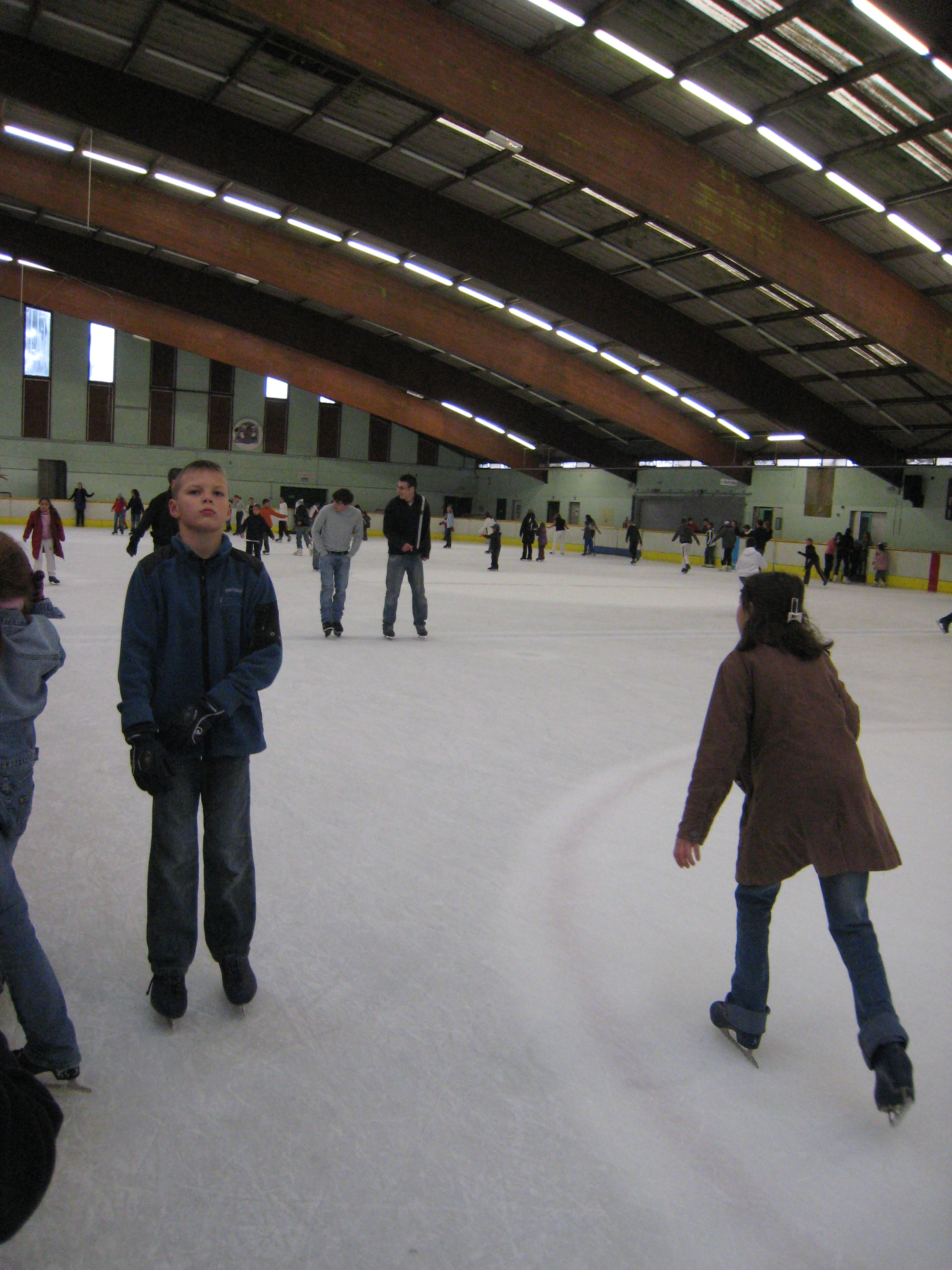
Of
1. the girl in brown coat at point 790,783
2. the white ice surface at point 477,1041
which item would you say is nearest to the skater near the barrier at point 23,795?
the white ice surface at point 477,1041

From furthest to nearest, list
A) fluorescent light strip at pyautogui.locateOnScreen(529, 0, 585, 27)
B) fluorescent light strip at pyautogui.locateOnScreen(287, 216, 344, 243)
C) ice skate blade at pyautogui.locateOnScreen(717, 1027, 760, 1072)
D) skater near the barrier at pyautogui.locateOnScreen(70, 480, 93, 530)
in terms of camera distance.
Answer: skater near the barrier at pyautogui.locateOnScreen(70, 480, 93, 530) → fluorescent light strip at pyautogui.locateOnScreen(287, 216, 344, 243) → fluorescent light strip at pyautogui.locateOnScreen(529, 0, 585, 27) → ice skate blade at pyautogui.locateOnScreen(717, 1027, 760, 1072)

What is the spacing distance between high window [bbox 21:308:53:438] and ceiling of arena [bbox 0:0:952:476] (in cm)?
999

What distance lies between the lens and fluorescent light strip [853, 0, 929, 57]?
32.9ft

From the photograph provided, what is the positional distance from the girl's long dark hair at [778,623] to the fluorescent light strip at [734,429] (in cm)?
3053

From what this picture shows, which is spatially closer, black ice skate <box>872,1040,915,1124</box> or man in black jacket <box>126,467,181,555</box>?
black ice skate <box>872,1040,915,1124</box>

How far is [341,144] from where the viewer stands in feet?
56.8

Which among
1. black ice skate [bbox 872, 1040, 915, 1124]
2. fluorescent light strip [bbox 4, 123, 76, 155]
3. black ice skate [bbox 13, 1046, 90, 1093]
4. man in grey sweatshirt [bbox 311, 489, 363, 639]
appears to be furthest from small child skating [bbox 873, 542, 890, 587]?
black ice skate [bbox 13, 1046, 90, 1093]

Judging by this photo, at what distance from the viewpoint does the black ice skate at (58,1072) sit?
7.20 feet

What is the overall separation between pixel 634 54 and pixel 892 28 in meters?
3.35

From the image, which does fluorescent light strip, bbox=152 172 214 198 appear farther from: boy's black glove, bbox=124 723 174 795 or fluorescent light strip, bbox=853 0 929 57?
boy's black glove, bbox=124 723 174 795

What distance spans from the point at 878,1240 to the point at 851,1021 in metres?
0.91

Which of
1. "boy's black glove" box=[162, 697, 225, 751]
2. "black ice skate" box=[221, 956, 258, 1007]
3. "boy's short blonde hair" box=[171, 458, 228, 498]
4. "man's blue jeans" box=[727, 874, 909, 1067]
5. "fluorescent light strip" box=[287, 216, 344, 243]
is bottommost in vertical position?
Result: "black ice skate" box=[221, 956, 258, 1007]

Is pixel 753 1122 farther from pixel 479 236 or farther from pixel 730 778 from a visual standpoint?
pixel 479 236

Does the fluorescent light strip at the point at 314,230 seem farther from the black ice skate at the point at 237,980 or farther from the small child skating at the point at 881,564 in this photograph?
the black ice skate at the point at 237,980
